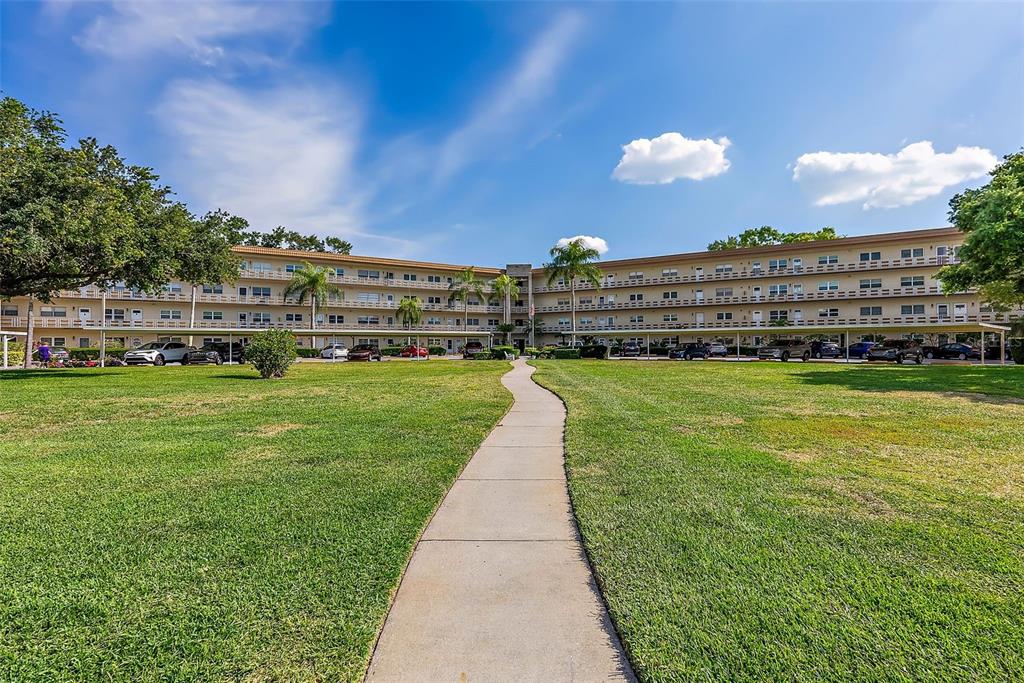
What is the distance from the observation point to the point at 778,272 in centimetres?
4959

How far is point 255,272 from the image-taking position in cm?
5050

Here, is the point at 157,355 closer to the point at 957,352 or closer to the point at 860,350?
the point at 860,350

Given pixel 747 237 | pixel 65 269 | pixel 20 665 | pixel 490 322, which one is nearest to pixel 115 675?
pixel 20 665

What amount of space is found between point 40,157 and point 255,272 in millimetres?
34573

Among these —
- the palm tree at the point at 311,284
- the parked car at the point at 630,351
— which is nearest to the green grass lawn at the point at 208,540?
the parked car at the point at 630,351

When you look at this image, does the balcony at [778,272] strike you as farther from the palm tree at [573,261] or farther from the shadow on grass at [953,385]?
the shadow on grass at [953,385]

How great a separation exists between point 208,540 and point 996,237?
22.6 m

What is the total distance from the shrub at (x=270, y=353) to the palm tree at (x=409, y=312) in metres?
32.7

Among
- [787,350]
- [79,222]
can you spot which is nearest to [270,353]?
[79,222]

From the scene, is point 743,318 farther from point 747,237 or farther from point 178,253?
point 178,253

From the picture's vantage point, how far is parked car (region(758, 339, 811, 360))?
37.0m

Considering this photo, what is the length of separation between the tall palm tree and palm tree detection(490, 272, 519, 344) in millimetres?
2080

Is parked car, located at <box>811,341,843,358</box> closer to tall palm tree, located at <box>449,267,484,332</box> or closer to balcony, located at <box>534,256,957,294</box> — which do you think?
balcony, located at <box>534,256,957,294</box>

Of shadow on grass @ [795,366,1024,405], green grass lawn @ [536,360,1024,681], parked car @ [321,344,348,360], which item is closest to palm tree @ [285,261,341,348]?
parked car @ [321,344,348,360]
